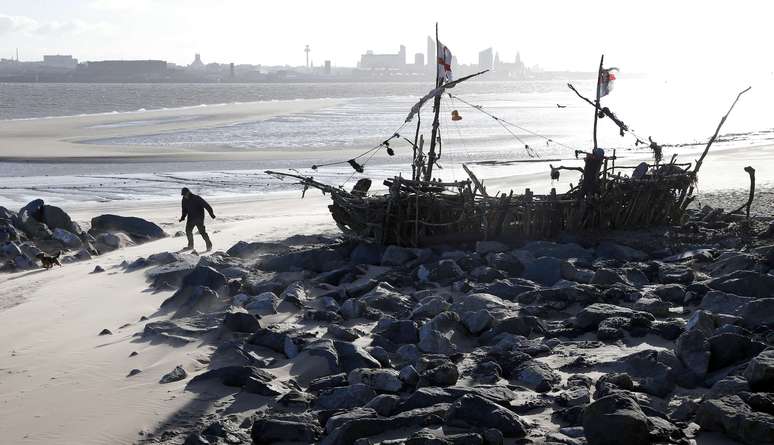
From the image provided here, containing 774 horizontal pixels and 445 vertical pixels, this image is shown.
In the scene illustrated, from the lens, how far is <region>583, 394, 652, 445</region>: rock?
6414 millimetres

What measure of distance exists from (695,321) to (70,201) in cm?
1892

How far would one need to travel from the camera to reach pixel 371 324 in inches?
410

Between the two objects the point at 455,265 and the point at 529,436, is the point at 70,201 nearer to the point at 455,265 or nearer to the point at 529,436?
the point at 455,265

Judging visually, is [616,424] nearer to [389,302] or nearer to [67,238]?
[389,302]

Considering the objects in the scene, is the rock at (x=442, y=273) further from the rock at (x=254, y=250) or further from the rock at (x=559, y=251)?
the rock at (x=254, y=250)

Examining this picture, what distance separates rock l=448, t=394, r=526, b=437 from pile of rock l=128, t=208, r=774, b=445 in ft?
0.04

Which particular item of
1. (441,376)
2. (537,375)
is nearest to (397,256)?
(441,376)

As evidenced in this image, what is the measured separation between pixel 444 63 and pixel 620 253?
4947 millimetres

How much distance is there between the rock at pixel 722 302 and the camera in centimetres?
990

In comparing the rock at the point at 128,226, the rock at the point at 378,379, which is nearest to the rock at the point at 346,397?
the rock at the point at 378,379

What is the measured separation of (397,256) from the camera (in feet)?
45.2

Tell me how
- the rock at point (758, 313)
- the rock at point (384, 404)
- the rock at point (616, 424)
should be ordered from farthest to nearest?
the rock at point (758, 313), the rock at point (384, 404), the rock at point (616, 424)

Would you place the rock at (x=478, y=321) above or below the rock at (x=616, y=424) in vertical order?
below

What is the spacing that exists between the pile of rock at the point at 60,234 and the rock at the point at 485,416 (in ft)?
34.5
